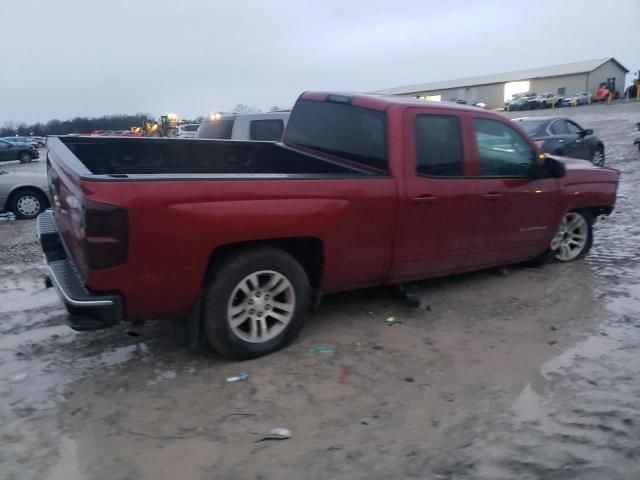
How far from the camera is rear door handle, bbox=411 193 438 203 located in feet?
15.1

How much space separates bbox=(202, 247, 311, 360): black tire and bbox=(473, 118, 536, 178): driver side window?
2.21 m

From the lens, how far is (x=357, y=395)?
3666mm

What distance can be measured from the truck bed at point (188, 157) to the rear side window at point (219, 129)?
446cm

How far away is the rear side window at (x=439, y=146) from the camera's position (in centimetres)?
478

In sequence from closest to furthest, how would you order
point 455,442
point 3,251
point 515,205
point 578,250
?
point 455,442, point 515,205, point 578,250, point 3,251

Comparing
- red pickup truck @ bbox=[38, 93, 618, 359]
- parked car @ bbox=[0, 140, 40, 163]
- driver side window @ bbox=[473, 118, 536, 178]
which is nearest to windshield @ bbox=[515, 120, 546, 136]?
red pickup truck @ bbox=[38, 93, 618, 359]

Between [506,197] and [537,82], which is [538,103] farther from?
[506,197]

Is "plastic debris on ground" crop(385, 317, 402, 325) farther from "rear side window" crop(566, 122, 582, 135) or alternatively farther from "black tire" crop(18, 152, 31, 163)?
"black tire" crop(18, 152, 31, 163)

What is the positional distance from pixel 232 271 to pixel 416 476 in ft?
5.90

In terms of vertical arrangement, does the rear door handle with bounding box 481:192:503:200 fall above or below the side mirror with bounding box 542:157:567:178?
below

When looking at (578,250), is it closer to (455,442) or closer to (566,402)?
(566,402)

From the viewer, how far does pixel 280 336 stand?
423 centimetres

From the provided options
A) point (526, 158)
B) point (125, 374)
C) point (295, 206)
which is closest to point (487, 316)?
point (526, 158)

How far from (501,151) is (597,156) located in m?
11.2
